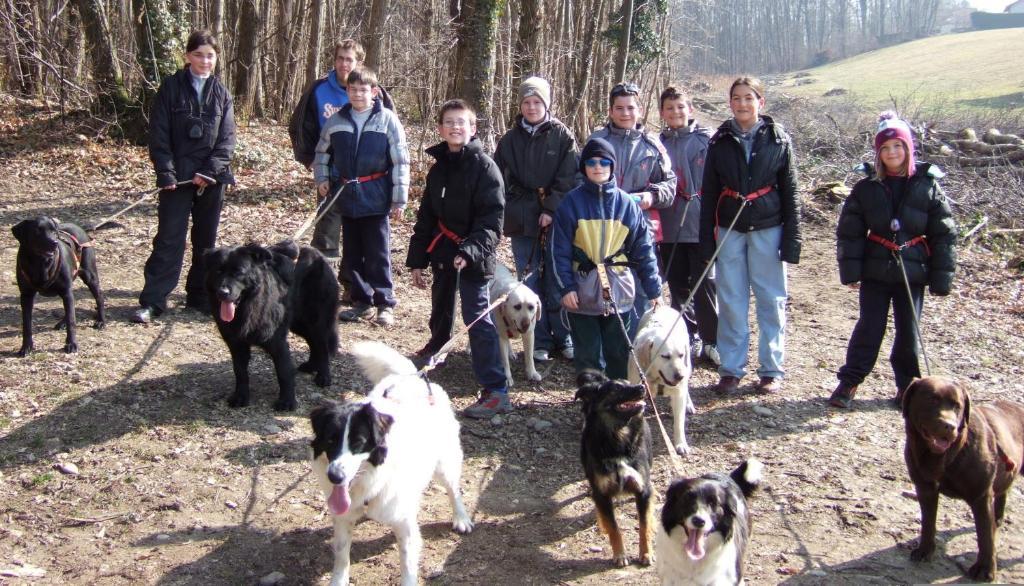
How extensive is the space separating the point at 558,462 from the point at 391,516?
6.22ft

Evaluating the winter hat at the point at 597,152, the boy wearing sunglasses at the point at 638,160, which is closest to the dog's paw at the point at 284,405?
the winter hat at the point at 597,152

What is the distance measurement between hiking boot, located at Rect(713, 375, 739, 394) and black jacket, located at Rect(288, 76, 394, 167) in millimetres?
3799

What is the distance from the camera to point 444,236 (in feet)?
19.0

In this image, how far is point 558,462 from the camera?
5312 millimetres

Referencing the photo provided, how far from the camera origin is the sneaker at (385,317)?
748cm

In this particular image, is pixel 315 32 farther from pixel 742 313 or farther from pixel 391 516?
pixel 391 516

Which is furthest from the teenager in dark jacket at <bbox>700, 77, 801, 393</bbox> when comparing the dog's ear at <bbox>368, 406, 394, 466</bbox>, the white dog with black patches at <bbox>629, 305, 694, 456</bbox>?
the dog's ear at <bbox>368, 406, 394, 466</bbox>

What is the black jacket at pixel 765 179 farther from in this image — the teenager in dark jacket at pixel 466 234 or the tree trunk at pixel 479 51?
the tree trunk at pixel 479 51

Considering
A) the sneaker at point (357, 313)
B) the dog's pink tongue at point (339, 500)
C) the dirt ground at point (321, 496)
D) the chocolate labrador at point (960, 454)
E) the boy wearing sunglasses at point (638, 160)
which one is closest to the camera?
the dog's pink tongue at point (339, 500)

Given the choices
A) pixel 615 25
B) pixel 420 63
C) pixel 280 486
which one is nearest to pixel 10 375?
pixel 280 486

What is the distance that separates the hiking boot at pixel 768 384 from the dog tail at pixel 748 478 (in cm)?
270

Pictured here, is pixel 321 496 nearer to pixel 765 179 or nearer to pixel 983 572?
pixel 983 572

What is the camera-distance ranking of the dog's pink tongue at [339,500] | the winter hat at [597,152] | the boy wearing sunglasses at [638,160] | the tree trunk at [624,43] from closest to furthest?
1. the dog's pink tongue at [339,500]
2. the winter hat at [597,152]
3. the boy wearing sunglasses at [638,160]
4. the tree trunk at [624,43]

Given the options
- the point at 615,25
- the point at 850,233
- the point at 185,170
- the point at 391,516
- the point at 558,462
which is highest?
the point at 615,25
